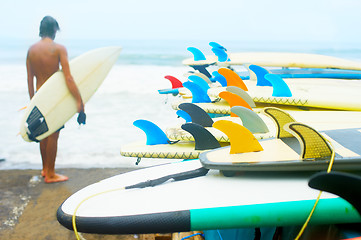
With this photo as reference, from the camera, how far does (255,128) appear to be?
1923 millimetres

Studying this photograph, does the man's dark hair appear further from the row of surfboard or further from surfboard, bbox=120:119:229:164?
the row of surfboard

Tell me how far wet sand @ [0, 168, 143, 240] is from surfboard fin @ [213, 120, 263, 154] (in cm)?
196

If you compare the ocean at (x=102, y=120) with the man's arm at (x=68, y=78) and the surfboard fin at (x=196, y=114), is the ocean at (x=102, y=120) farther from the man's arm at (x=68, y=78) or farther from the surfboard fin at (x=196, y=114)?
the surfboard fin at (x=196, y=114)

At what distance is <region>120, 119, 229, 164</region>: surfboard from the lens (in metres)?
1.85

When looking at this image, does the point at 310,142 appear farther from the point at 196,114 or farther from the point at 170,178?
the point at 196,114

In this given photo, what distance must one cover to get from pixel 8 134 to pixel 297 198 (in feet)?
21.5

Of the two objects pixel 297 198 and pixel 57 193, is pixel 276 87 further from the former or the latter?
pixel 57 193

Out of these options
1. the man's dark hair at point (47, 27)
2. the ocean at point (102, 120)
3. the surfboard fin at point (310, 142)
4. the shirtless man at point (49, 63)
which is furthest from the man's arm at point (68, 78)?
the surfboard fin at point (310, 142)

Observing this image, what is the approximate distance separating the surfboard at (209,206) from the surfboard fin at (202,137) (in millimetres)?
358

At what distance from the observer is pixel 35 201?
387 centimetres

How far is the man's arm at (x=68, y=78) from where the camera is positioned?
4262mm

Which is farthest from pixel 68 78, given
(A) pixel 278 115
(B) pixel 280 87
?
(A) pixel 278 115

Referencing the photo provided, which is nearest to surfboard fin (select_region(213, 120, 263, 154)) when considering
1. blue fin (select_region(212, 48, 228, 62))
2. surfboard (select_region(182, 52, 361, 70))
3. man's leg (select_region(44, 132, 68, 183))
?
surfboard (select_region(182, 52, 361, 70))

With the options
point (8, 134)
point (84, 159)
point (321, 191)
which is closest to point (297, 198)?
point (321, 191)
